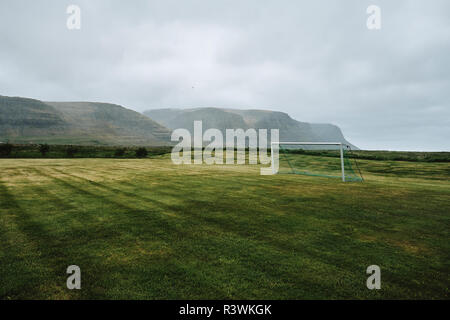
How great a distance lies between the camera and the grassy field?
416cm

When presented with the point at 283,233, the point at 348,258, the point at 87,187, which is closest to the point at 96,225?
the point at 283,233

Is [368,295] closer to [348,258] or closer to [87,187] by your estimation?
[348,258]

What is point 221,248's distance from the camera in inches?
228

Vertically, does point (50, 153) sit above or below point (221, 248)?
above

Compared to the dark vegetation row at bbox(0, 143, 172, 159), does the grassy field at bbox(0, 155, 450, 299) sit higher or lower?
lower

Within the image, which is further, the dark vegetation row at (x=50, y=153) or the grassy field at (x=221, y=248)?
the dark vegetation row at (x=50, y=153)

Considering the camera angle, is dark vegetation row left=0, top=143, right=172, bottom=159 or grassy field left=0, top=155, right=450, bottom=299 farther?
dark vegetation row left=0, top=143, right=172, bottom=159

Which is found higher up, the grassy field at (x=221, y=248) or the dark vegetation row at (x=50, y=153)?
the dark vegetation row at (x=50, y=153)

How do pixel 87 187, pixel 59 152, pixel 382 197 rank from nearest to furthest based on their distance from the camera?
pixel 382 197 < pixel 87 187 < pixel 59 152

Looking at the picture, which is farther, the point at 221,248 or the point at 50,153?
the point at 50,153

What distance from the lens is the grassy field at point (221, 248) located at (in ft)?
13.6

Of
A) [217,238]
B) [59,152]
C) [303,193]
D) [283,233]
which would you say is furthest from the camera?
[59,152]
